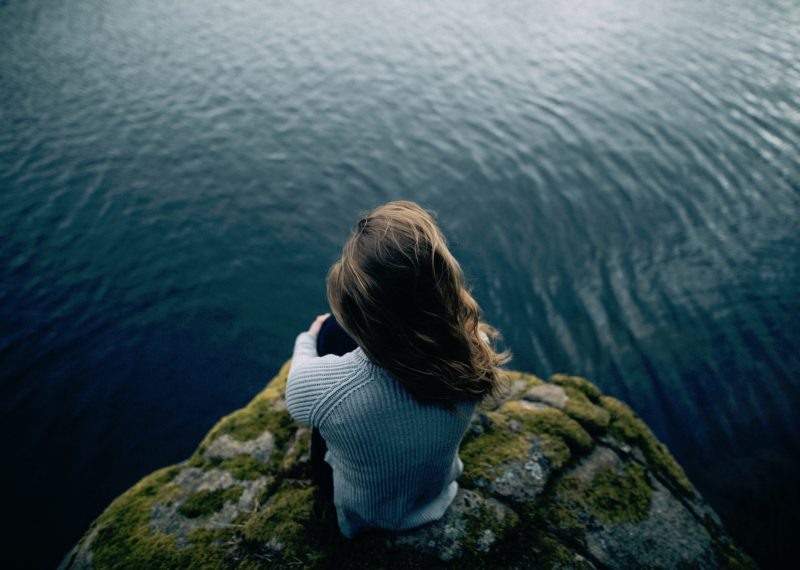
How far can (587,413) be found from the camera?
13.7 ft

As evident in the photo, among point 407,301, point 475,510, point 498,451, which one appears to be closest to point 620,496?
point 498,451

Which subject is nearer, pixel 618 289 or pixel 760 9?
pixel 618 289

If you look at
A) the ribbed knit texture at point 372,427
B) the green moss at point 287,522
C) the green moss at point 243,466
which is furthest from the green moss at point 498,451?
the green moss at point 243,466

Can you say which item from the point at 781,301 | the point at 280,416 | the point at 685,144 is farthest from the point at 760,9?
the point at 280,416

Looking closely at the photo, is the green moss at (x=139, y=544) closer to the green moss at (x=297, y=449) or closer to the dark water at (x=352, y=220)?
the green moss at (x=297, y=449)

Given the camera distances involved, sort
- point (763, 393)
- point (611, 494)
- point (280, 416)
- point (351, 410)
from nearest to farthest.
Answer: point (351, 410) < point (611, 494) < point (280, 416) < point (763, 393)

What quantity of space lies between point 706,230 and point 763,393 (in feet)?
11.9

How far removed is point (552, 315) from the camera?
24.5ft

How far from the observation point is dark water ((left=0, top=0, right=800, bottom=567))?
604 centimetres

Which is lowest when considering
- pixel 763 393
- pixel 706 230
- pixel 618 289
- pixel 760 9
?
pixel 763 393

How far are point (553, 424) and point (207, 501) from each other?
10.1ft

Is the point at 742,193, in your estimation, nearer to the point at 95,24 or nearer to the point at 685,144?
the point at 685,144

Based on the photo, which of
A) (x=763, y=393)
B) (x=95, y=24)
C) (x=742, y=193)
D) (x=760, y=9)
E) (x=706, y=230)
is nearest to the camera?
(x=763, y=393)

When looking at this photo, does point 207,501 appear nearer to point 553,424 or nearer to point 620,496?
point 553,424
